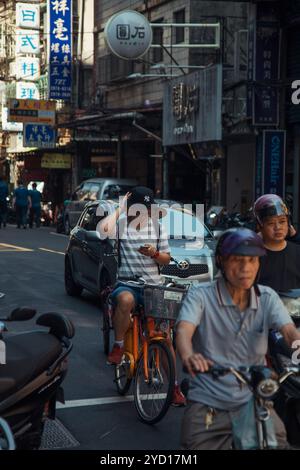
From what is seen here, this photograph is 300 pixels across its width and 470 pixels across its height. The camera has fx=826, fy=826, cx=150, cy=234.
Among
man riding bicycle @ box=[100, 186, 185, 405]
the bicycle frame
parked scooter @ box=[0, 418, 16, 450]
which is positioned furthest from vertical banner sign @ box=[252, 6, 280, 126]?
parked scooter @ box=[0, 418, 16, 450]

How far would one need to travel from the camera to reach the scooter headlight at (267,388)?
3.85 metres

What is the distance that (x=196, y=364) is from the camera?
3.92 meters

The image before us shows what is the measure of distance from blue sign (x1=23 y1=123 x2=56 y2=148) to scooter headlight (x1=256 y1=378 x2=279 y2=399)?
111ft

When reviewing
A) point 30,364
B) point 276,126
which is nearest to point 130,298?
point 30,364

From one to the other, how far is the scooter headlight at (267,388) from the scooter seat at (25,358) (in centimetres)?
171

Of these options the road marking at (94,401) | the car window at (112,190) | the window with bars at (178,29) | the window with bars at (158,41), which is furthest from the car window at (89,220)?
the window with bars at (158,41)

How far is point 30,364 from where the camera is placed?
5133 mm

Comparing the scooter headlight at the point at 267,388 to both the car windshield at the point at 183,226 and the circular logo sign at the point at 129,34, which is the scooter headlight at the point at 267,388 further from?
the circular logo sign at the point at 129,34

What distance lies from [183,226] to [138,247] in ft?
15.5

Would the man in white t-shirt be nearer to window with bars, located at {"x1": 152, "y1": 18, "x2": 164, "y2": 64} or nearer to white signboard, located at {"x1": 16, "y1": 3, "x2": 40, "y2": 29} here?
window with bars, located at {"x1": 152, "y1": 18, "x2": 164, "y2": 64}

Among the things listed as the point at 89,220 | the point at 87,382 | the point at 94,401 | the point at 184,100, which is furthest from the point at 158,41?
the point at 94,401

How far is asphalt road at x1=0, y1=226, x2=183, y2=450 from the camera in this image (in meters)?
6.27

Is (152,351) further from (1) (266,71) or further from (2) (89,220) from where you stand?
(1) (266,71)

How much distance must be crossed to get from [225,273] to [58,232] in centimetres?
2576
